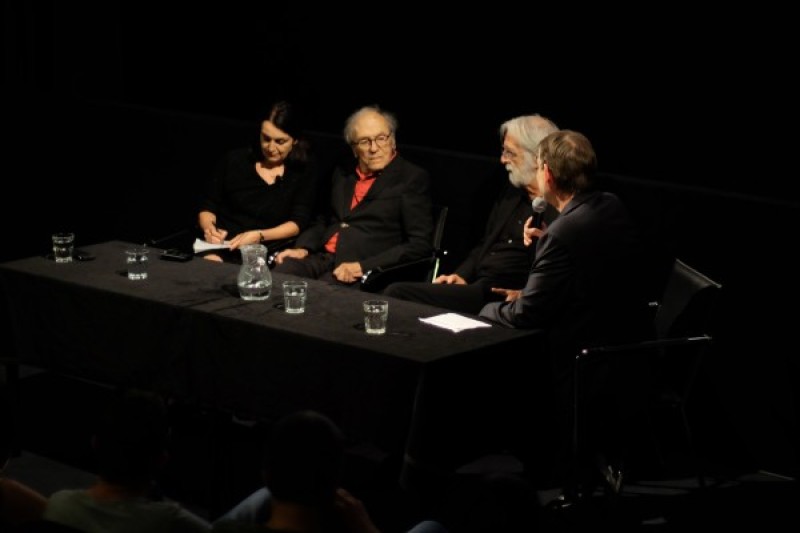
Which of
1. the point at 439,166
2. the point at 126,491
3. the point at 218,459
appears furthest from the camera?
the point at 439,166

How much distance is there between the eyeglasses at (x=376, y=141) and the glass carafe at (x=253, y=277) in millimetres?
1179

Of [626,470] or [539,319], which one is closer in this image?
[539,319]

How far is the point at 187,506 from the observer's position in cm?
434

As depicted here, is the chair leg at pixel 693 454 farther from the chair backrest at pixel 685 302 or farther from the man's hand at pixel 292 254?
the man's hand at pixel 292 254

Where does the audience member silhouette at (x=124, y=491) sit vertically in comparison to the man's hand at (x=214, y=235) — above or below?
above

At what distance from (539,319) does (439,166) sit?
5.15 ft

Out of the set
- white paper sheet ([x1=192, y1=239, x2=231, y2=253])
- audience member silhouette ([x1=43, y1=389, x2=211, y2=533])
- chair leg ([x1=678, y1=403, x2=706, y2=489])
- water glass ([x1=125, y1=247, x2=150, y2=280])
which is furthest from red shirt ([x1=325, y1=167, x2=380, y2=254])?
audience member silhouette ([x1=43, y1=389, x2=211, y2=533])

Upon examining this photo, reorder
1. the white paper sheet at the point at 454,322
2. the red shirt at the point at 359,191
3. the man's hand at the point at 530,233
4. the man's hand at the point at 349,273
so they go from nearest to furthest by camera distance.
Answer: the white paper sheet at the point at 454,322 → the man's hand at the point at 530,233 → the man's hand at the point at 349,273 → the red shirt at the point at 359,191

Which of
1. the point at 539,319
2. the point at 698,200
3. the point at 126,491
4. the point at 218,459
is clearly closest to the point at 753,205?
the point at 698,200

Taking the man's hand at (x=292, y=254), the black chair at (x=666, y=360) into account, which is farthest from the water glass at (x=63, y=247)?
the black chair at (x=666, y=360)

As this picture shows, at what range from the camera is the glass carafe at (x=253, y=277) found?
4.35m

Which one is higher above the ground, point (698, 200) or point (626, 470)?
point (698, 200)

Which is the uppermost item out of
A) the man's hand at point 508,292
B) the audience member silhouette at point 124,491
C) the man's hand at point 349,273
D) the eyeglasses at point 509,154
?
the eyeglasses at point 509,154

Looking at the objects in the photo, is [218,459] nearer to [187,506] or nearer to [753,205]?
[187,506]
